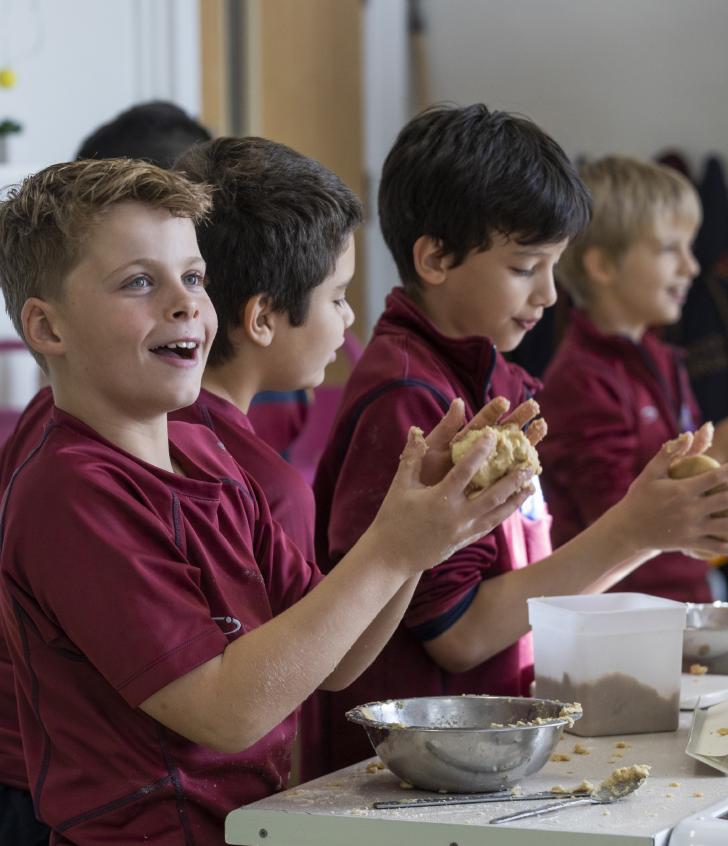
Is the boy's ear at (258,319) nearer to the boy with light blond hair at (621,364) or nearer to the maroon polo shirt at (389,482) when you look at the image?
the maroon polo shirt at (389,482)

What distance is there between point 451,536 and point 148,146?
3.82 ft

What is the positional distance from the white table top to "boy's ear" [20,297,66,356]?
1.43 ft

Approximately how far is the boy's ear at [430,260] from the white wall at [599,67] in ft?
9.89

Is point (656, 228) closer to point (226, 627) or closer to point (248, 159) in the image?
point (248, 159)

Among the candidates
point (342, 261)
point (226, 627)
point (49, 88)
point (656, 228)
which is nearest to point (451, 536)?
point (226, 627)

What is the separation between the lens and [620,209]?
3002 mm

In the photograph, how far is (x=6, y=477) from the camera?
159 centimetres

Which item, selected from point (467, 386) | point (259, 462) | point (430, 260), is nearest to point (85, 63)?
point (430, 260)

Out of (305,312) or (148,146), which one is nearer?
(305,312)

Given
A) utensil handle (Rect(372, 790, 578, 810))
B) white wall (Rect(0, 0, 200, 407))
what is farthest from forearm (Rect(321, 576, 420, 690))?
white wall (Rect(0, 0, 200, 407))

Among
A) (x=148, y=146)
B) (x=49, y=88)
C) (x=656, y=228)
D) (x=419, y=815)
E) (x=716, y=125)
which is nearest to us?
(x=419, y=815)

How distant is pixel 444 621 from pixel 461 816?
1.47 ft

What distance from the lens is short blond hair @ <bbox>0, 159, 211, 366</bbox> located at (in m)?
1.24

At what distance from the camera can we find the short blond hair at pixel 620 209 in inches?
118
